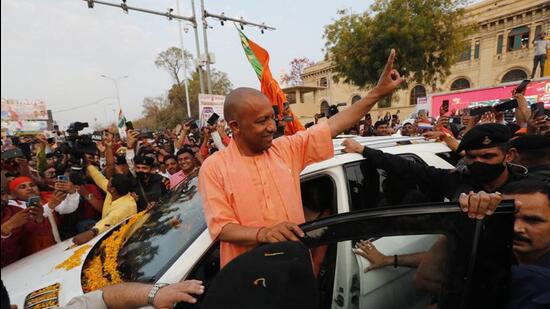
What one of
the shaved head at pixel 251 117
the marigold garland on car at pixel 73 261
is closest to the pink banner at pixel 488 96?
the shaved head at pixel 251 117

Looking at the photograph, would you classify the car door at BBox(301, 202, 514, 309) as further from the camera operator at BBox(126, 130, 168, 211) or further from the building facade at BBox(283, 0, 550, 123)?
the building facade at BBox(283, 0, 550, 123)

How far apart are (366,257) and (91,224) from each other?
2.83 metres

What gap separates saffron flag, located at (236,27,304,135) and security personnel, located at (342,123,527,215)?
1395 mm

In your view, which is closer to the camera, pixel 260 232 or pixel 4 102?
pixel 4 102

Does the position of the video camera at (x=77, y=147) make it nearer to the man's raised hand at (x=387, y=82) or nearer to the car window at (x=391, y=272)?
the car window at (x=391, y=272)

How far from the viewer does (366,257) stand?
155 centimetres

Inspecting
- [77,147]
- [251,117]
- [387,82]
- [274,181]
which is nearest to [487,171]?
[387,82]

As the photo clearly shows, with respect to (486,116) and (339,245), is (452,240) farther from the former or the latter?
(486,116)

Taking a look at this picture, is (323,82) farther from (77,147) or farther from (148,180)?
(77,147)

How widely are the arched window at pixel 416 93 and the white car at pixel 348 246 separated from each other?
2688 cm

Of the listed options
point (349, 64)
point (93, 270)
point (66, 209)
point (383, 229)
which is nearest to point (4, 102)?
point (383, 229)

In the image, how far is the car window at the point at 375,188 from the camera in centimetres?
202

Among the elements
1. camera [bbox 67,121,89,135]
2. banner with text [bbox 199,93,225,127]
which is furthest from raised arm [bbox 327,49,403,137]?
banner with text [bbox 199,93,225,127]

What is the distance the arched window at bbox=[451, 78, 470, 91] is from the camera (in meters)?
24.6
